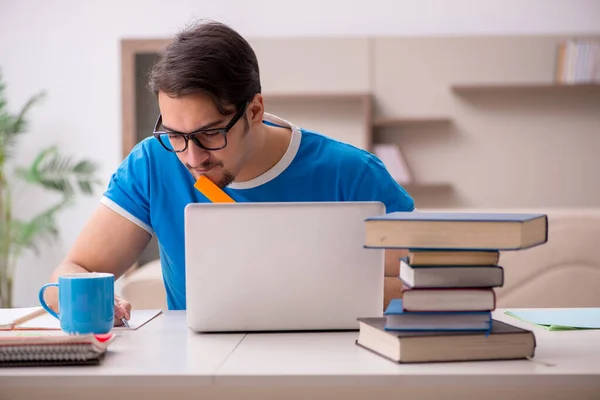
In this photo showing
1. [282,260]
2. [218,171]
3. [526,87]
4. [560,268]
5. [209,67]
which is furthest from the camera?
[526,87]

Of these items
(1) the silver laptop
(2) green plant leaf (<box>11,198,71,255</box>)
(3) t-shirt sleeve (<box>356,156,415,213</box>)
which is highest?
(3) t-shirt sleeve (<box>356,156,415,213</box>)

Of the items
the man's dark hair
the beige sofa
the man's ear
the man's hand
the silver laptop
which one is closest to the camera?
the silver laptop

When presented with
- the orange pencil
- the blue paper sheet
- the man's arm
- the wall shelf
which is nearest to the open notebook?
the man's arm

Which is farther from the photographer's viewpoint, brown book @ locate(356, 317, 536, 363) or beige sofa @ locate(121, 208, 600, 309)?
beige sofa @ locate(121, 208, 600, 309)

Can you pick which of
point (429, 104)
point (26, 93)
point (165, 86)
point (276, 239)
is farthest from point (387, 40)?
point (276, 239)

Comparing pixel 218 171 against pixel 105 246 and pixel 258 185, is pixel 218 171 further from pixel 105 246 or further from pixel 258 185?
pixel 105 246

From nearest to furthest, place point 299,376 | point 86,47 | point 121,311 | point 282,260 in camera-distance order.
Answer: point 299,376 < point 282,260 < point 121,311 < point 86,47

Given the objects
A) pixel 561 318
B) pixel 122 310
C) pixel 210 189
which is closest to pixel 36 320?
pixel 122 310

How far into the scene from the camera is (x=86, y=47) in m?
5.27

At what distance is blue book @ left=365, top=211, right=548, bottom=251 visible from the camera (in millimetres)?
1084

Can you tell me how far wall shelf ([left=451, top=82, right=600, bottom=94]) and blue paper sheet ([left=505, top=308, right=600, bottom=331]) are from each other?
135 inches

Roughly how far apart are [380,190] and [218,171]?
0.40 meters

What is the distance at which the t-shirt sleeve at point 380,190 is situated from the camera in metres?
1.85

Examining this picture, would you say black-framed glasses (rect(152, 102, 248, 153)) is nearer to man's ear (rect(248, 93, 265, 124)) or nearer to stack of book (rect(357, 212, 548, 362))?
man's ear (rect(248, 93, 265, 124))
